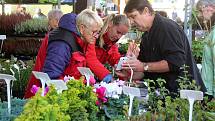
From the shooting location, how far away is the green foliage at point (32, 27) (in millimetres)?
5328

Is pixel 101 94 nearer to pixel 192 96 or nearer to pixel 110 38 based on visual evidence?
pixel 192 96

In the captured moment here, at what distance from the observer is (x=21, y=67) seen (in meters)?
4.06

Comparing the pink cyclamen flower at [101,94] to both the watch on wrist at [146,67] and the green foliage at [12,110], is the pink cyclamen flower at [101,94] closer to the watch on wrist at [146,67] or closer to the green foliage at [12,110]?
the green foliage at [12,110]

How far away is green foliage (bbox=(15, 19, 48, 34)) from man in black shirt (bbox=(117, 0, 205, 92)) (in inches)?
108

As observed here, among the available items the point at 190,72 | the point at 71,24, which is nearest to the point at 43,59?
the point at 71,24

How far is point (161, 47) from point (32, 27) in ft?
9.69

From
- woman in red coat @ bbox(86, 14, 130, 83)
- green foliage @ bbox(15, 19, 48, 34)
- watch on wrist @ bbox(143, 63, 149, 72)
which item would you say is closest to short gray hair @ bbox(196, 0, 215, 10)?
woman in red coat @ bbox(86, 14, 130, 83)

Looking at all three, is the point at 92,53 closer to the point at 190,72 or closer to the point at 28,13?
the point at 190,72

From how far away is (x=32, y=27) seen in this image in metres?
5.37

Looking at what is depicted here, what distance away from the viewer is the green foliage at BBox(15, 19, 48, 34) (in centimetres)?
533

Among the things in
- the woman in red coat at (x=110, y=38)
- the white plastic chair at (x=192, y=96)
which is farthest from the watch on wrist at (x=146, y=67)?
→ the white plastic chair at (x=192, y=96)

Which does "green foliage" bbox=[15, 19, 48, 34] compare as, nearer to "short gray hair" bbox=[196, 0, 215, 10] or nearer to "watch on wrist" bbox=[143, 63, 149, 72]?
"short gray hair" bbox=[196, 0, 215, 10]

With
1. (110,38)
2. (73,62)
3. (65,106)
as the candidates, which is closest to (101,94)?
(65,106)

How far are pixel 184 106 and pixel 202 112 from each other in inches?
3.1
